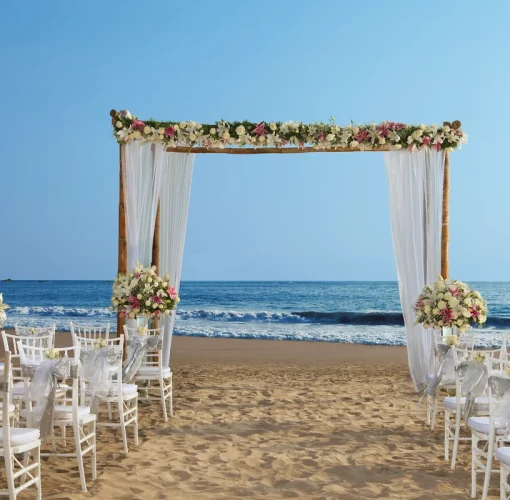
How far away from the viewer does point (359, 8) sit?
14391 mm

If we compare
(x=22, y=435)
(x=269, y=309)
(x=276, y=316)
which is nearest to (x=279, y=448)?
(x=22, y=435)

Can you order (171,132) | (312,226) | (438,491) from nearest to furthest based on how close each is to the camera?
(438,491) → (171,132) → (312,226)

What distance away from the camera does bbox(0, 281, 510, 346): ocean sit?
18.8m

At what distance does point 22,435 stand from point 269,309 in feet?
74.3

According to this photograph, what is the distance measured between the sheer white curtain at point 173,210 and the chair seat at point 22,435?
3821 millimetres

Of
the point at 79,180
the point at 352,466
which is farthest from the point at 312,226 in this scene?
the point at 352,466

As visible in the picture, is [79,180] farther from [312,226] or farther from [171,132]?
[171,132]

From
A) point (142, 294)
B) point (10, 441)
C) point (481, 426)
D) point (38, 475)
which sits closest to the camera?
point (10, 441)

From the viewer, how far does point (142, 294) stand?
6793 millimetres

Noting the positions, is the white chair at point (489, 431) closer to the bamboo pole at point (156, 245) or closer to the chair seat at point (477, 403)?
the chair seat at point (477, 403)

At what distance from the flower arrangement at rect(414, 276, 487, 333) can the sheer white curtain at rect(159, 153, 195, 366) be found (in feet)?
9.16

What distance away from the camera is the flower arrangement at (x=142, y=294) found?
679cm

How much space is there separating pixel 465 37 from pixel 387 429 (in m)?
13.1

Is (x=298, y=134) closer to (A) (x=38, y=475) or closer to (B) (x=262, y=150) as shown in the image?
(B) (x=262, y=150)
